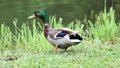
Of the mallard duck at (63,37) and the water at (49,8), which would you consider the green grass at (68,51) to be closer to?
the mallard duck at (63,37)

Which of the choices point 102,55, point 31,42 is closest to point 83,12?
point 31,42

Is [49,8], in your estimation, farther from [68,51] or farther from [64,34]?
[64,34]

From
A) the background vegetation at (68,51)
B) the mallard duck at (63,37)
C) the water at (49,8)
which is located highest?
the mallard duck at (63,37)

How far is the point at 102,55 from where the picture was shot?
7219 millimetres

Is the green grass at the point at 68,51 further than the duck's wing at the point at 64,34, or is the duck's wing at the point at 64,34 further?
the duck's wing at the point at 64,34

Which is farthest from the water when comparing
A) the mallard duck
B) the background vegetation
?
the mallard duck

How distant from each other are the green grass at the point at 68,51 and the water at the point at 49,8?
5.33 metres

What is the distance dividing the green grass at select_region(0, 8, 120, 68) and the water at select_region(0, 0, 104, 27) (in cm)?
533

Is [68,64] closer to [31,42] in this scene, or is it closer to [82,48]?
[82,48]

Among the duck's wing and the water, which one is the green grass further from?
the water

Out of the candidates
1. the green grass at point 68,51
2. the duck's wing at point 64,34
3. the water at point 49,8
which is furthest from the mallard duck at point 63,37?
the water at point 49,8

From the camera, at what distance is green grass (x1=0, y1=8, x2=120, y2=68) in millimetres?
6432

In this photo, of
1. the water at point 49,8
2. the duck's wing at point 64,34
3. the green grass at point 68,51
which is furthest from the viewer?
the water at point 49,8

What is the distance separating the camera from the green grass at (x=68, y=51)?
6432 millimetres
